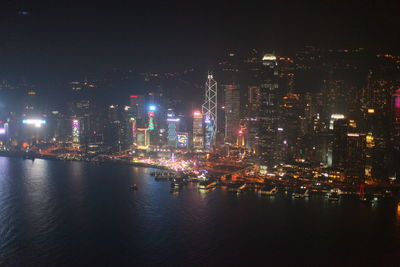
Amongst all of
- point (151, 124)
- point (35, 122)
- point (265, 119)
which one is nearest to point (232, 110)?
point (151, 124)

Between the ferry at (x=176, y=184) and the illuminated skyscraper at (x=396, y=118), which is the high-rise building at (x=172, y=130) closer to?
the ferry at (x=176, y=184)

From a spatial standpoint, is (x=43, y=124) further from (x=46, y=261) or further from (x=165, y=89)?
(x=46, y=261)

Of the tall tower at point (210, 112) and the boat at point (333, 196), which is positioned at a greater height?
the tall tower at point (210, 112)

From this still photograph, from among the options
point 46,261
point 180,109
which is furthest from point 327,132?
point 46,261

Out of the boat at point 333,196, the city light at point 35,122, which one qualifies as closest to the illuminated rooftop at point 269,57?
the boat at point 333,196

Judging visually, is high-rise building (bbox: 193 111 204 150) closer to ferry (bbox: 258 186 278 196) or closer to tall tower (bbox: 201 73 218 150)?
tall tower (bbox: 201 73 218 150)

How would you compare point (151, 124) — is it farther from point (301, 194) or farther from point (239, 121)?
point (301, 194)

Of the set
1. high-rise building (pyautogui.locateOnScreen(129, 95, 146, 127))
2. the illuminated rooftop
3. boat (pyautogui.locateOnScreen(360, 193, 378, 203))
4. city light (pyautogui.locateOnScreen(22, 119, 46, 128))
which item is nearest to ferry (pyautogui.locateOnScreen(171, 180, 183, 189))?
boat (pyautogui.locateOnScreen(360, 193, 378, 203))
